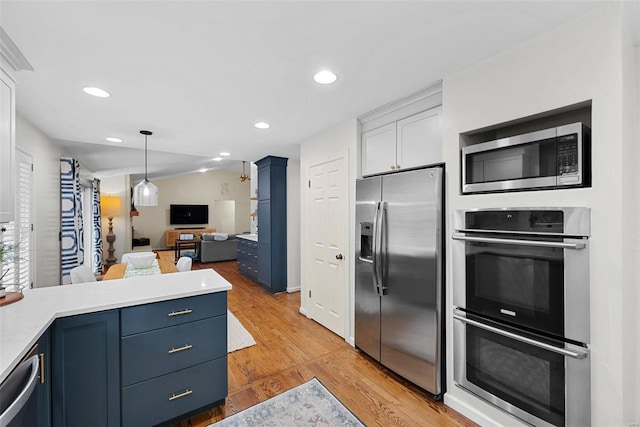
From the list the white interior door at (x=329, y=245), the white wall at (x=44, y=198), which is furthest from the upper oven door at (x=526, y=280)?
the white wall at (x=44, y=198)

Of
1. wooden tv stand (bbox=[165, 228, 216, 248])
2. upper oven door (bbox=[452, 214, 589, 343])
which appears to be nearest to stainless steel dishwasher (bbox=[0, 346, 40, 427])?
upper oven door (bbox=[452, 214, 589, 343])

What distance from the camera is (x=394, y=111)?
→ 2473 millimetres

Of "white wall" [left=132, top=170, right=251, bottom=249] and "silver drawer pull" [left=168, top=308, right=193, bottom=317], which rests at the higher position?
"white wall" [left=132, top=170, right=251, bottom=249]

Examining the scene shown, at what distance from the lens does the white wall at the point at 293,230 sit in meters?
4.88

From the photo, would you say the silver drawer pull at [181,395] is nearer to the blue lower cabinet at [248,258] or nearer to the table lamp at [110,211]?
the blue lower cabinet at [248,258]

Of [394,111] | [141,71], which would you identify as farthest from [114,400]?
[394,111]

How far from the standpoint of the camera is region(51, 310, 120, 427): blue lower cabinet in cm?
147

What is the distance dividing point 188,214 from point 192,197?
0.70 m

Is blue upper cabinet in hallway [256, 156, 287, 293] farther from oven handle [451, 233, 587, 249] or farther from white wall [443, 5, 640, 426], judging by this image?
white wall [443, 5, 640, 426]

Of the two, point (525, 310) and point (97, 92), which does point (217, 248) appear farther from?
point (525, 310)

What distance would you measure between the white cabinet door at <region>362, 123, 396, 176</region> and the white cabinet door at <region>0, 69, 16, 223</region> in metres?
2.53

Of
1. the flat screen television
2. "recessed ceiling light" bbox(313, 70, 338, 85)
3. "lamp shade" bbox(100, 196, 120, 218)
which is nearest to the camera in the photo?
"recessed ceiling light" bbox(313, 70, 338, 85)

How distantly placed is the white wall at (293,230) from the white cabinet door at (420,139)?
2.75 metres

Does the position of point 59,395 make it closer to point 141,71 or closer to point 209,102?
point 141,71
